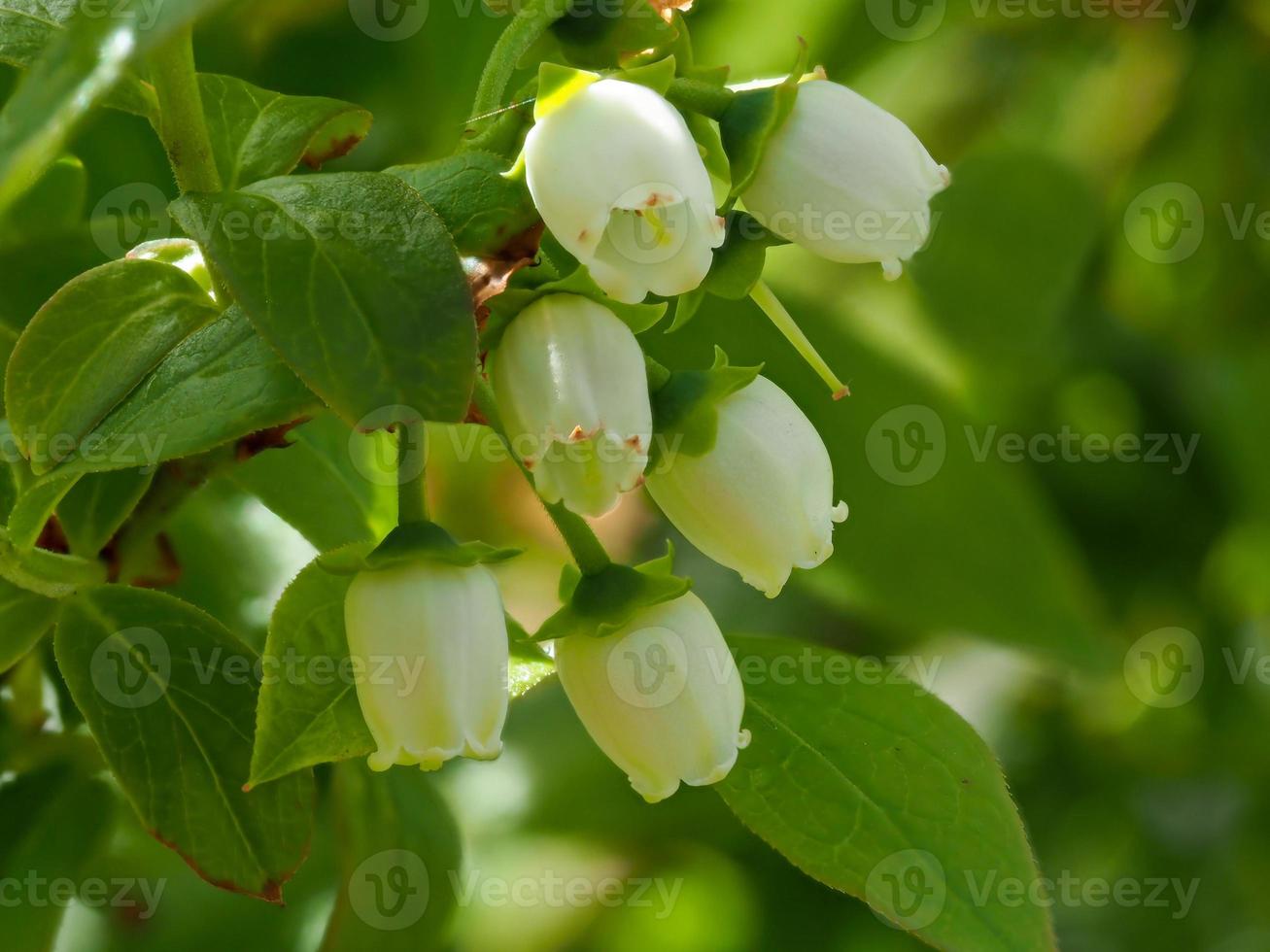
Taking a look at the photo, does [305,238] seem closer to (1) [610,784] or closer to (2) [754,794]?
(2) [754,794]

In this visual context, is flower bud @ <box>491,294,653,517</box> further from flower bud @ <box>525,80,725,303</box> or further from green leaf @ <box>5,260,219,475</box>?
green leaf @ <box>5,260,219,475</box>

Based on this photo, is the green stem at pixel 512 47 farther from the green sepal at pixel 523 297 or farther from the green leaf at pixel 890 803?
the green leaf at pixel 890 803

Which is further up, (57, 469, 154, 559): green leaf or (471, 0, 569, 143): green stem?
(471, 0, 569, 143): green stem

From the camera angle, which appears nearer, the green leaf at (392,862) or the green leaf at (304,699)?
the green leaf at (304,699)

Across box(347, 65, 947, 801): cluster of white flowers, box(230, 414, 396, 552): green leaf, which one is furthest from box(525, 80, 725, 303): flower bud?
box(230, 414, 396, 552): green leaf

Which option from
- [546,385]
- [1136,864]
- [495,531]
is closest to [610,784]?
[495,531]

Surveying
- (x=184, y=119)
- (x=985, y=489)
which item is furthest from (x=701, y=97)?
(x=985, y=489)

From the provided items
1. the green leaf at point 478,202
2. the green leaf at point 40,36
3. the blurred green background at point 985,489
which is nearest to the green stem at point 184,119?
the green leaf at point 40,36
